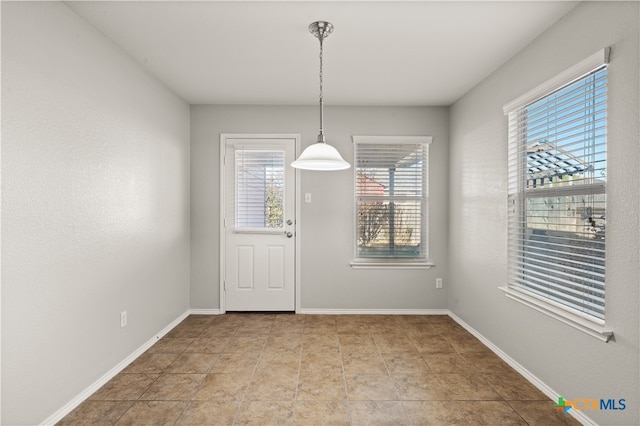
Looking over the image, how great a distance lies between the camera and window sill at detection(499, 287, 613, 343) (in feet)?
6.23

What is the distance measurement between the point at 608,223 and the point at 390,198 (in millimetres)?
2414

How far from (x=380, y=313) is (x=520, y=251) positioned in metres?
1.88

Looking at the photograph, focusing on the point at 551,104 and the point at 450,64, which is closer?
the point at 551,104

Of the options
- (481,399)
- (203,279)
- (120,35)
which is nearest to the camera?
(481,399)

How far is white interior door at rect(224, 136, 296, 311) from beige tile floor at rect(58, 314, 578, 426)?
0.59m

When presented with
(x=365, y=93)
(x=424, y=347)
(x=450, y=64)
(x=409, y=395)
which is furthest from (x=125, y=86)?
(x=424, y=347)

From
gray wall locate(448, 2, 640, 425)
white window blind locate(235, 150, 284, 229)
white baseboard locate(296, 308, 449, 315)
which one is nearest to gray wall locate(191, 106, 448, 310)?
white baseboard locate(296, 308, 449, 315)

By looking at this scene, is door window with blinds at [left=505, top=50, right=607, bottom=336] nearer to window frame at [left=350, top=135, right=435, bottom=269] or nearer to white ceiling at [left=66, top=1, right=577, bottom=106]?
white ceiling at [left=66, top=1, right=577, bottom=106]

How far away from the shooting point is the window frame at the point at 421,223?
4148 millimetres

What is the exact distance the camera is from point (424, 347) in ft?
10.4

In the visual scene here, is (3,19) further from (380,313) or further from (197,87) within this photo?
(380,313)

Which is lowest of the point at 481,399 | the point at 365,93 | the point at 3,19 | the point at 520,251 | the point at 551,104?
the point at 481,399

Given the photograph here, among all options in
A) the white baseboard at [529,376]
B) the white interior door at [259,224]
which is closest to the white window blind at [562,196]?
the white baseboard at [529,376]

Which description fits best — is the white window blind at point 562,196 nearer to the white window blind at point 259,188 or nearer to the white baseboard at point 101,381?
the white window blind at point 259,188
